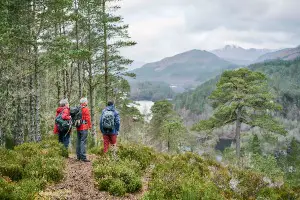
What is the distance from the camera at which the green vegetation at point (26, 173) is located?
658 cm

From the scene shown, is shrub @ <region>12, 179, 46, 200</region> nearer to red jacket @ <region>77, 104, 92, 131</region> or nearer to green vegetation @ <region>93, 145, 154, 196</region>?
green vegetation @ <region>93, 145, 154, 196</region>

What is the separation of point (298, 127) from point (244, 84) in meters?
86.2

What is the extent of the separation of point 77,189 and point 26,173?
4.75 feet

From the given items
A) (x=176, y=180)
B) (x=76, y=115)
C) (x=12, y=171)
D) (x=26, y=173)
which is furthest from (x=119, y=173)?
(x=76, y=115)

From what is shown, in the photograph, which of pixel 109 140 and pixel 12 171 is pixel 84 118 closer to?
pixel 109 140

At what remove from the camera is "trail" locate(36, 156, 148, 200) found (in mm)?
6988

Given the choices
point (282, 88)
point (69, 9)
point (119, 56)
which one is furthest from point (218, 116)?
point (282, 88)

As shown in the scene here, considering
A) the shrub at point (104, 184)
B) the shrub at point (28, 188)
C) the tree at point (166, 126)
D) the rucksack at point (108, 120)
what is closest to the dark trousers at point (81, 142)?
the rucksack at point (108, 120)

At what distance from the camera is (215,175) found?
11.2 meters

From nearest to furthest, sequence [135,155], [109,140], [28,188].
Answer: [28,188] < [135,155] < [109,140]

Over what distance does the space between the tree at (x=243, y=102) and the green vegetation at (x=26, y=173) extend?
20078 mm

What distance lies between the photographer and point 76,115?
35.2 ft

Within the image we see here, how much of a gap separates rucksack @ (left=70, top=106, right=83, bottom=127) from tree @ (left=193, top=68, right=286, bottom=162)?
18664 mm

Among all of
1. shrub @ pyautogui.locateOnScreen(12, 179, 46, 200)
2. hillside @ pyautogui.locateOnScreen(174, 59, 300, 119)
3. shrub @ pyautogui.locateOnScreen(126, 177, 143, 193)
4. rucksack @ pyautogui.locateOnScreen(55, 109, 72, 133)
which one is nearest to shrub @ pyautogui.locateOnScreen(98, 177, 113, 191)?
shrub @ pyautogui.locateOnScreen(126, 177, 143, 193)
